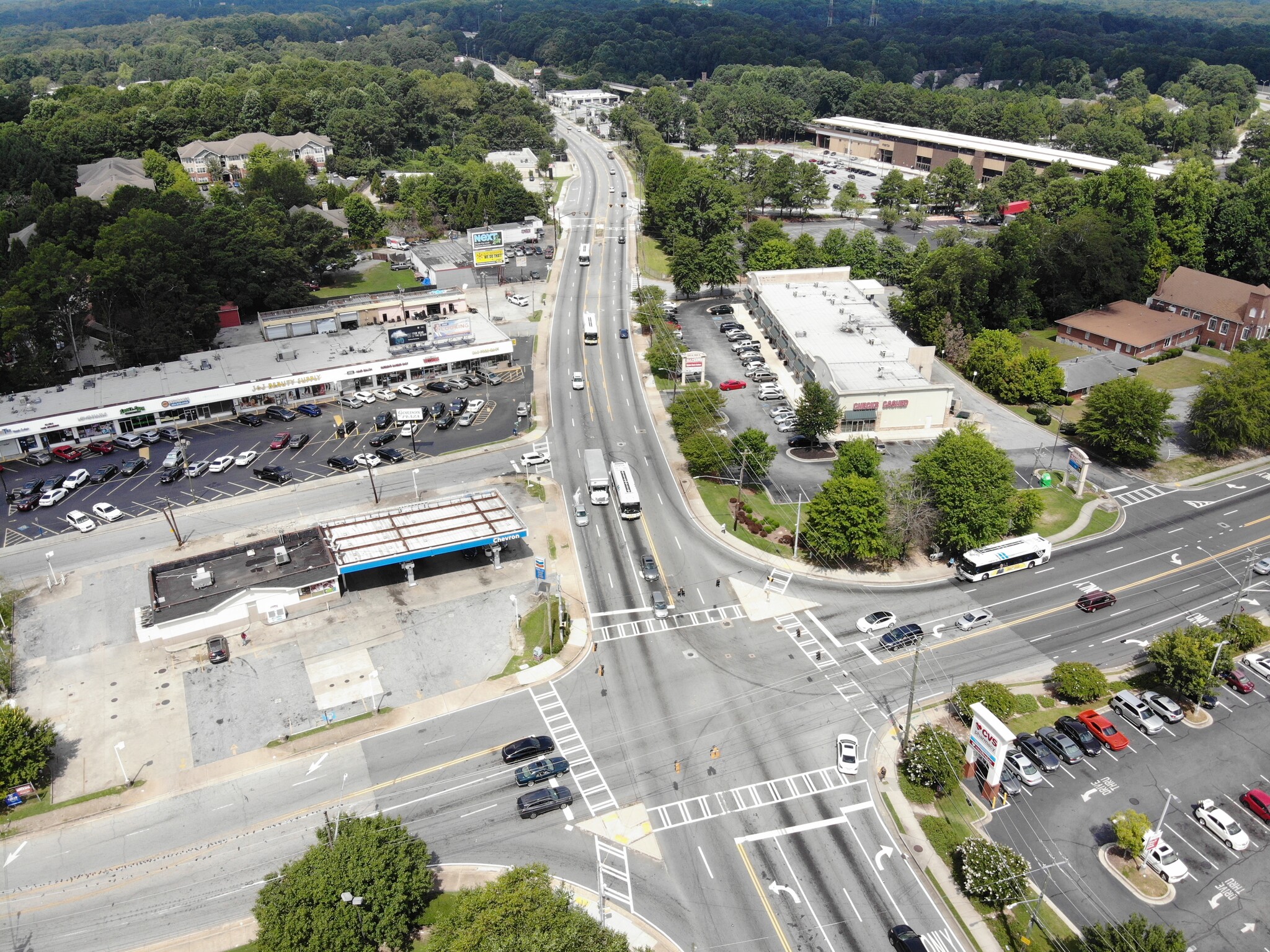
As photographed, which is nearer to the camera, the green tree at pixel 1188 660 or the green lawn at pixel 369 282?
the green tree at pixel 1188 660

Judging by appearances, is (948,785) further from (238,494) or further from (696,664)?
(238,494)

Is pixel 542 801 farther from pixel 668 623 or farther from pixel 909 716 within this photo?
pixel 909 716

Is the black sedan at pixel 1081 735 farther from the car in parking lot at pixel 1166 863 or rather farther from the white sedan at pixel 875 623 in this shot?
the white sedan at pixel 875 623

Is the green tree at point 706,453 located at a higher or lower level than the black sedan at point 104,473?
higher

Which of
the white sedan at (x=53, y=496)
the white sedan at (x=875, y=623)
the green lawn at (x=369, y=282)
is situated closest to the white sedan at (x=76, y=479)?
the white sedan at (x=53, y=496)

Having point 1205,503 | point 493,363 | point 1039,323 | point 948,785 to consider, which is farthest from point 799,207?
point 948,785

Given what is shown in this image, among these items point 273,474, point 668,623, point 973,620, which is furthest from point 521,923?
point 273,474

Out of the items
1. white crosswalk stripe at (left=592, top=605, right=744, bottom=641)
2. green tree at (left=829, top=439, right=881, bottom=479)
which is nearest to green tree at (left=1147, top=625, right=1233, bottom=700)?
green tree at (left=829, top=439, right=881, bottom=479)
